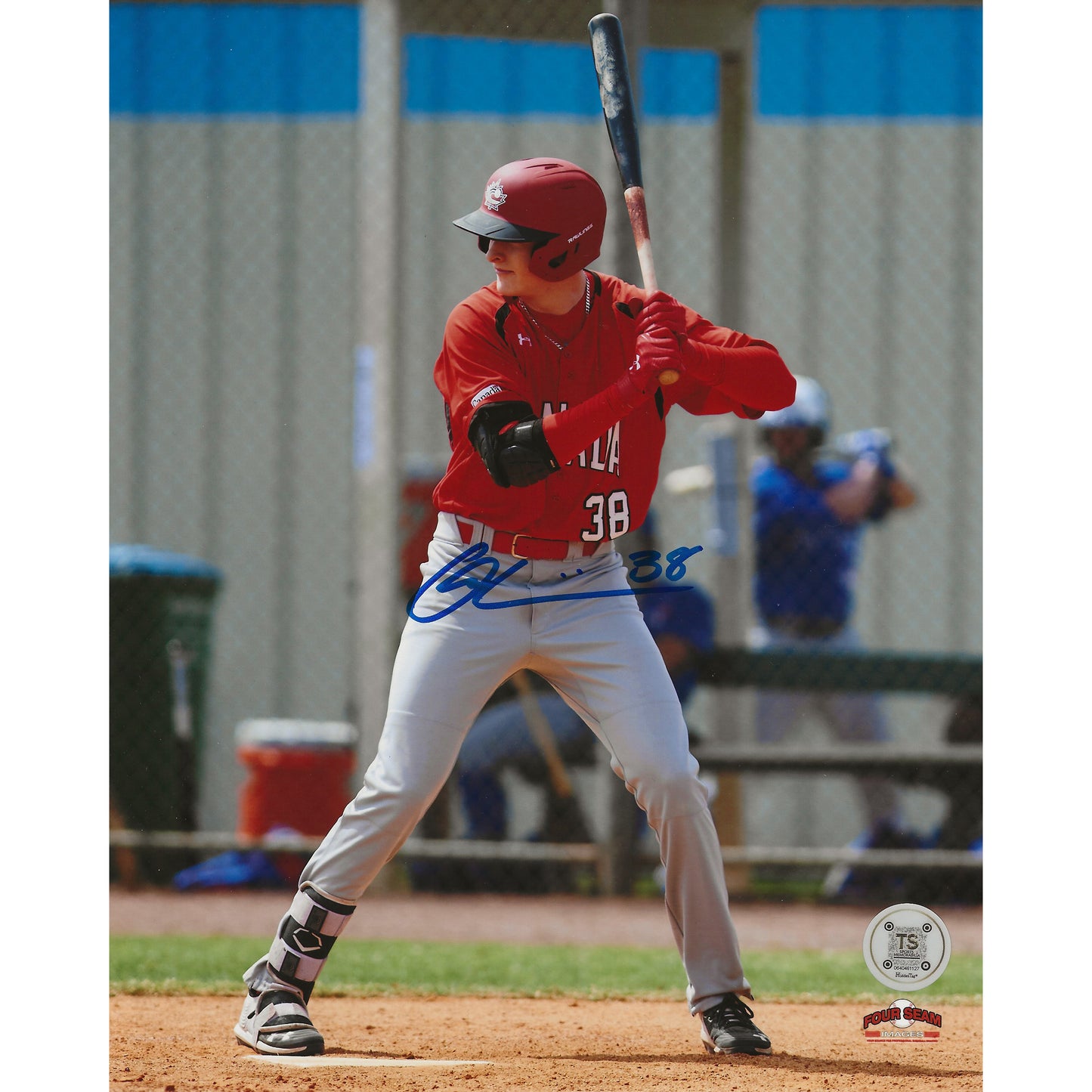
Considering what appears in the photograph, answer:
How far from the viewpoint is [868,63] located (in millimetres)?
6137

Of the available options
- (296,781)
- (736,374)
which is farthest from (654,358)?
(296,781)

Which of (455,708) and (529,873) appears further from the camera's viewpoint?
(529,873)

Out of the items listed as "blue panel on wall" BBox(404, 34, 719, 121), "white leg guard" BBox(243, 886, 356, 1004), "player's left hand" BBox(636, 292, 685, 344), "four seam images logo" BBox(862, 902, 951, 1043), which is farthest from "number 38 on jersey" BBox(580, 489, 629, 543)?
"blue panel on wall" BBox(404, 34, 719, 121)

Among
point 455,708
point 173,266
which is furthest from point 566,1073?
point 173,266

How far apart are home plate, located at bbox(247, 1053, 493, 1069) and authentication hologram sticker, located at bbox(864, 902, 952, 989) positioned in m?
0.88

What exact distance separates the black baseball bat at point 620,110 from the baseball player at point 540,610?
0.57 feet

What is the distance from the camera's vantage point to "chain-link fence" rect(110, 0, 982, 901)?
17.5 feet

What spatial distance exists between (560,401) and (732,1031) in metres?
1.33

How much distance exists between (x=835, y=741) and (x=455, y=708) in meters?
3.20

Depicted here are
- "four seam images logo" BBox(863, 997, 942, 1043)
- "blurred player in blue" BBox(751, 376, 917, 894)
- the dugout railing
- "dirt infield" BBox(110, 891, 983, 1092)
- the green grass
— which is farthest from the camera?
"blurred player in blue" BBox(751, 376, 917, 894)

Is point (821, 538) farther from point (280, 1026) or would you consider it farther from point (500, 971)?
point (280, 1026)

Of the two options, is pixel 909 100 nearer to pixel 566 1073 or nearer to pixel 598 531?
pixel 598 531

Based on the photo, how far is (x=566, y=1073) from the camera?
9.03 feet
